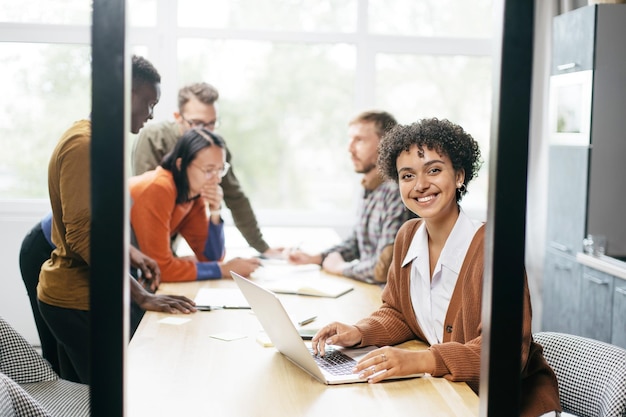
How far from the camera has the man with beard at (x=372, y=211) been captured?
3074 mm

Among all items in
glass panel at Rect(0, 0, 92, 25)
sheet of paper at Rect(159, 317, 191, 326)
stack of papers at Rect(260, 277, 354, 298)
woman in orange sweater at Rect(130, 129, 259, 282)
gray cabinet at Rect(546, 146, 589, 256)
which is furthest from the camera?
glass panel at Rect(0, 0, 92, 25)

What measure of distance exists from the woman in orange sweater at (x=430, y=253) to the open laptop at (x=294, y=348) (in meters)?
0.04

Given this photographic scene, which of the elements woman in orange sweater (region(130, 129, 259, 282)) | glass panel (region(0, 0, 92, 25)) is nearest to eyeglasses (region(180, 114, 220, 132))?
woman in orange sweater (region(130, 129, 259, 282))

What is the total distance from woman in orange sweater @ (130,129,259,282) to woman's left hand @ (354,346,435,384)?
1.52 meters

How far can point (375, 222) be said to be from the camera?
3.19m

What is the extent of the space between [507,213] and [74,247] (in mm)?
1744

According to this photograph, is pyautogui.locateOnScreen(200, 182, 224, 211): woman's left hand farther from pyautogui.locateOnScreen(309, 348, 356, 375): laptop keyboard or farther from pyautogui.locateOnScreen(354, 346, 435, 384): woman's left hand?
pyautogui.locateOnScreen(354, 346, 435, 384): woman's left hand

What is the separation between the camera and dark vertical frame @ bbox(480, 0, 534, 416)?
884mm

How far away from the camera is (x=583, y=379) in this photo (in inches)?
75.6

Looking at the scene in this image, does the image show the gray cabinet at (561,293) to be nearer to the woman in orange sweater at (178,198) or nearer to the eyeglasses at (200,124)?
the woman in orange sweater at (178,198)

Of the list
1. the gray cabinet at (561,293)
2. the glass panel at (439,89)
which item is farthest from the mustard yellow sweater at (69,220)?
the glass panel at (439,89)

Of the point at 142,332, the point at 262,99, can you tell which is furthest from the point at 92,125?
the point at 262,99

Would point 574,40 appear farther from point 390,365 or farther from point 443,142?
point 390,365

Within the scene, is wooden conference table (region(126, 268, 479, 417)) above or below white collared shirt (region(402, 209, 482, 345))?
below
